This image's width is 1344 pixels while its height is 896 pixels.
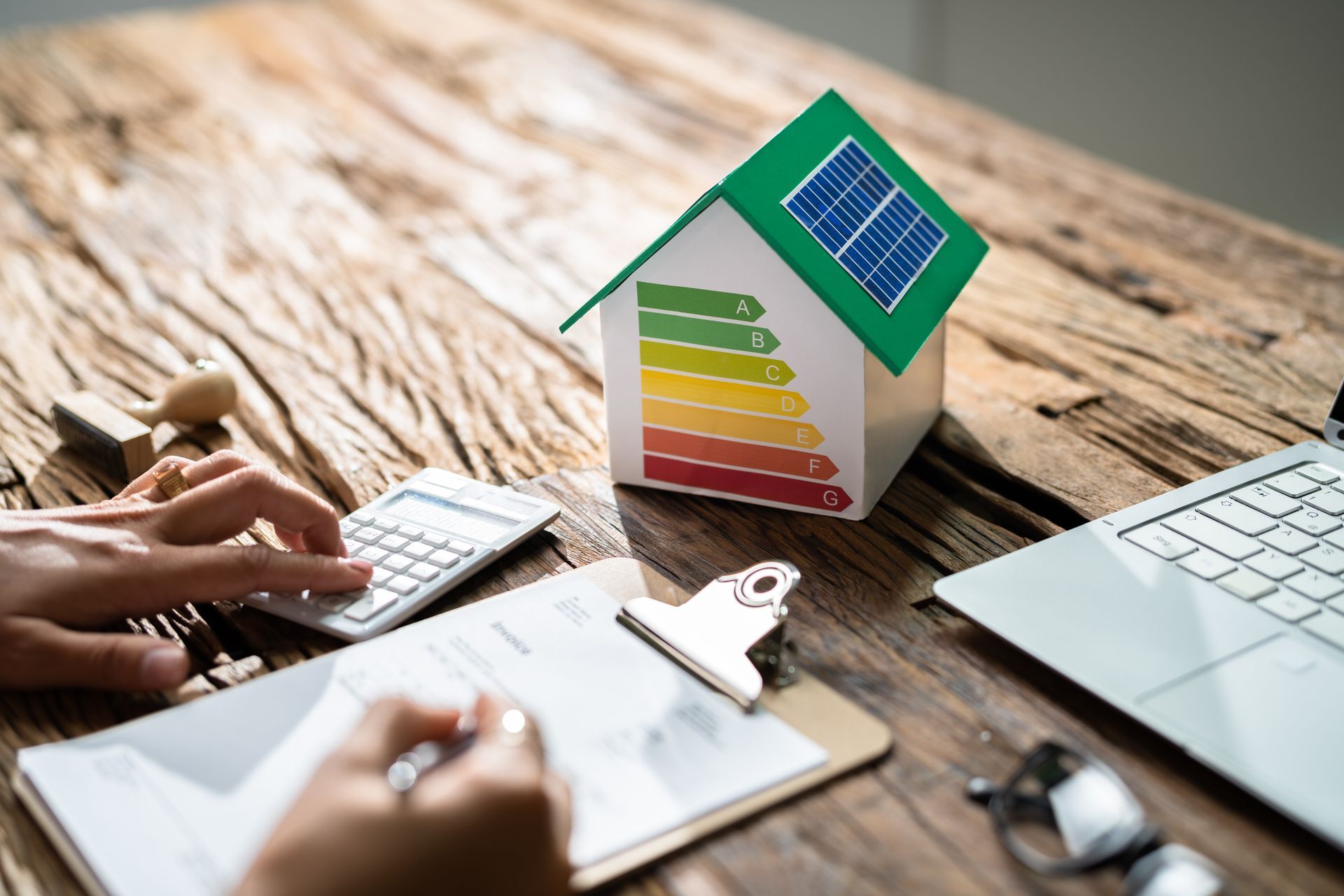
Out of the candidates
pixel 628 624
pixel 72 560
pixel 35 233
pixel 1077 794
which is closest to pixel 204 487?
pixel 72 560

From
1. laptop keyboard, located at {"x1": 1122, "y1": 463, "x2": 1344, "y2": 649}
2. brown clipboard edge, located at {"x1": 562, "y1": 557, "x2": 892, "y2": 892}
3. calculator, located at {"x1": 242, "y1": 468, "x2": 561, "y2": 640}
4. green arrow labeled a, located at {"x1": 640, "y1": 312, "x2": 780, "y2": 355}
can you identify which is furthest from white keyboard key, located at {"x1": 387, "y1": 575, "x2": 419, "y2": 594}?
laptop keyboard, located at {"x1": 1122, "y1": 463, "x2": 1344, "y2": 649}

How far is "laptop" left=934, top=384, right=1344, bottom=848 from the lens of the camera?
0.53m

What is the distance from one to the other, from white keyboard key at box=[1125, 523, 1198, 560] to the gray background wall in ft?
6.69

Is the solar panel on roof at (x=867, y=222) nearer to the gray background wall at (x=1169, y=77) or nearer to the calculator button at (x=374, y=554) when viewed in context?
the calculator button at (x=374, y=554)

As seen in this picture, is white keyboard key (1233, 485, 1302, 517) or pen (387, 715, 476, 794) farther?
white keyboard key (1233, 485, 1302, 517)

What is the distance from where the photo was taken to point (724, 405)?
77cm

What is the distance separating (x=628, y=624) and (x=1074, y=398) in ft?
1.59

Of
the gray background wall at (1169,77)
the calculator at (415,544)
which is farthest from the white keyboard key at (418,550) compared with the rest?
the gray background wall at (1169,77)

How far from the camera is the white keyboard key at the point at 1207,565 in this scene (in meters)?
0.65

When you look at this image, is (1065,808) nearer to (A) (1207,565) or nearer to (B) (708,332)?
(A) (1207,565)

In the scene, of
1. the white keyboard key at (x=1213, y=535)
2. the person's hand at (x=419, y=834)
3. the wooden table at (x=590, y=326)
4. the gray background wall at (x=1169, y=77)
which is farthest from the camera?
the gray background wall at (x=1169, y=77)

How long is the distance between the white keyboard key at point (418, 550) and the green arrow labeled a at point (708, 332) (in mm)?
200

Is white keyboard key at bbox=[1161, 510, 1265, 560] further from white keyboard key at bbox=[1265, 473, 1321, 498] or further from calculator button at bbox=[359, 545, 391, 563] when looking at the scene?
calculator button at bbox=[359, 545, 391, 563]

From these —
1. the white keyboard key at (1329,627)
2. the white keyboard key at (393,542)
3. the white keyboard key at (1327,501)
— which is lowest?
the white keyboard key at (393,542)
